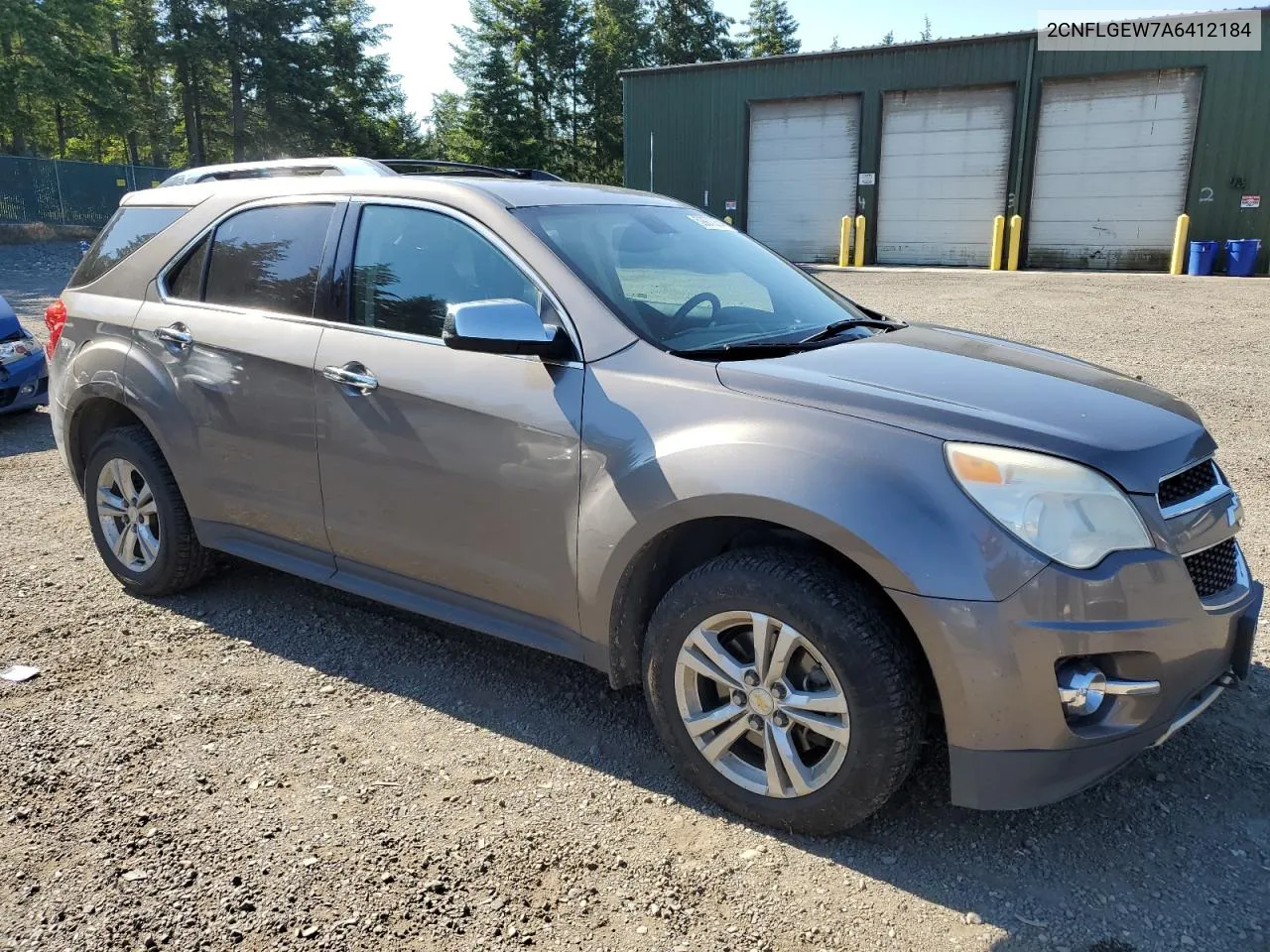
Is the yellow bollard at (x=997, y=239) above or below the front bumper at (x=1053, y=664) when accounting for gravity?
above

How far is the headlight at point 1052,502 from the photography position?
2.25 meters

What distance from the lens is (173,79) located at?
44.9 m

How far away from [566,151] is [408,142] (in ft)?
26.8

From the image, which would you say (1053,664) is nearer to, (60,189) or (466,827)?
(466,827)

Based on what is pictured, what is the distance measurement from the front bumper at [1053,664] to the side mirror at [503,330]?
127cm

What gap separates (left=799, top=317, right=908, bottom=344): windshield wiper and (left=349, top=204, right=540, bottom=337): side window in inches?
37.5

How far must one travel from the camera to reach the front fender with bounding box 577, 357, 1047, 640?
2254 millimetres

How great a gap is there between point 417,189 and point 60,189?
104 ft

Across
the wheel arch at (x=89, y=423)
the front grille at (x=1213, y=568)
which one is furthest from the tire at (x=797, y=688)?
the wheel arch at (x=89, y=423)

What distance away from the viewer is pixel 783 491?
2.43 m

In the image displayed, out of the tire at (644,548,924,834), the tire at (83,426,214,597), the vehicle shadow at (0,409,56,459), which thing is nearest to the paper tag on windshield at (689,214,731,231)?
the tire at (644,548,924,834)

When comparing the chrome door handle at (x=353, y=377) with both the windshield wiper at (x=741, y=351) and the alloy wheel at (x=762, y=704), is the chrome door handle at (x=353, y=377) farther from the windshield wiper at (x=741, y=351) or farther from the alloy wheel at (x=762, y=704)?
the alloy wheel at (x=762, y=704)

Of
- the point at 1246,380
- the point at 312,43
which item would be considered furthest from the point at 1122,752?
the point at 312,43

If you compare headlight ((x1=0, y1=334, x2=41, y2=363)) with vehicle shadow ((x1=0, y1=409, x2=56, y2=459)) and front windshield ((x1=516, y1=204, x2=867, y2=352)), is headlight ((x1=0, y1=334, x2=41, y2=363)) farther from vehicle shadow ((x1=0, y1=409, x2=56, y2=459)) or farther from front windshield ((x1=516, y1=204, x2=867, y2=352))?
front windshield ((x1=516, y1=204, x2=867, y2=352))
